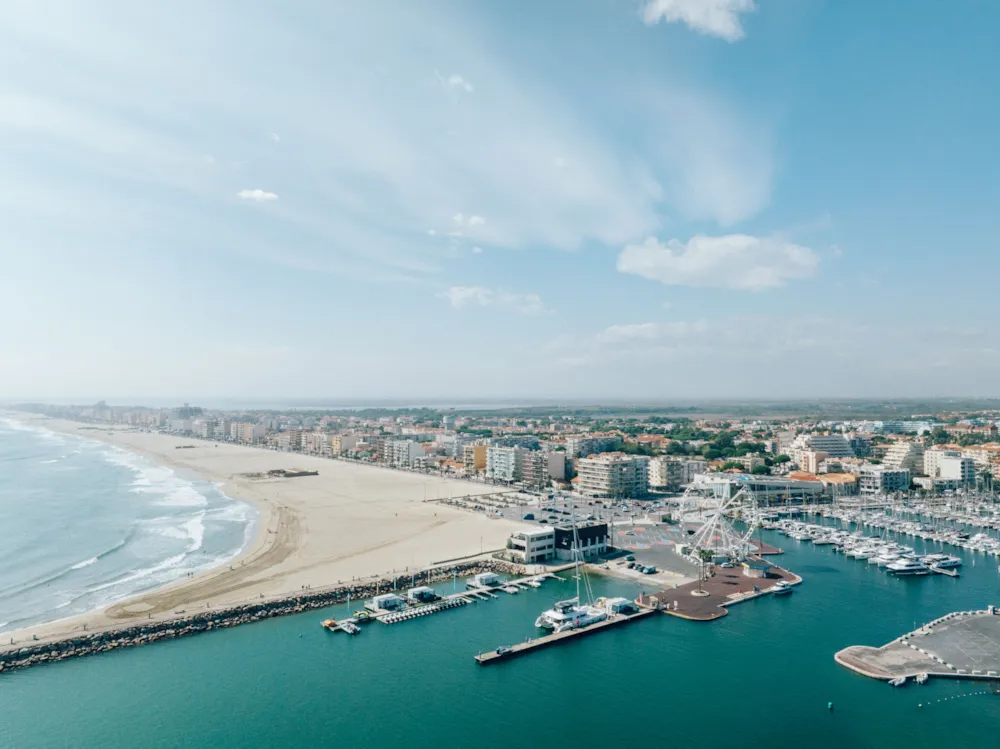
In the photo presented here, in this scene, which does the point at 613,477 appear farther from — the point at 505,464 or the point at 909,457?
the point at 909,457

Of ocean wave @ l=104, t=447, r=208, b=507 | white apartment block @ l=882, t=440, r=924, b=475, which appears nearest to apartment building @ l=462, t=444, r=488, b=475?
ocean wave @ l=104, t=447, r=208, b=507

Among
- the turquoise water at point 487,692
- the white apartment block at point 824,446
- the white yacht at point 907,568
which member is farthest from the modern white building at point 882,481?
the turquoise water at point 487,692

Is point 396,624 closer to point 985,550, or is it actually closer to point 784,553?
point 784,553

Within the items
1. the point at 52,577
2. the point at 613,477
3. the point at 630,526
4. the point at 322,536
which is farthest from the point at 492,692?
the point at 613,477

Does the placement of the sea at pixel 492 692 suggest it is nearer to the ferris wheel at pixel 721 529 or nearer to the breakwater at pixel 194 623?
the breakwater at pixel 194 623

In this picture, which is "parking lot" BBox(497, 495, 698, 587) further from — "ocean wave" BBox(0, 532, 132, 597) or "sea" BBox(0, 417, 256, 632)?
"ocean wave" BBox(0, 532, 132, 597)

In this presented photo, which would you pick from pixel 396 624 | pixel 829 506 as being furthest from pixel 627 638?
pixel 829 506
